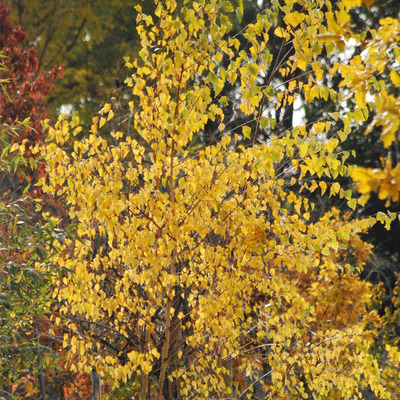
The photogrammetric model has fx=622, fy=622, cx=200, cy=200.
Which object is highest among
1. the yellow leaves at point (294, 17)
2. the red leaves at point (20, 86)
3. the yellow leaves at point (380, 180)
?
the yellow leaves at point (294, 17)

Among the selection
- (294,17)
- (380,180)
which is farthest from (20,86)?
(380,180)

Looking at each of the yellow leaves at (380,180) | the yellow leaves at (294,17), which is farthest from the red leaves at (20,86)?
the yellow leaves at (380,180)

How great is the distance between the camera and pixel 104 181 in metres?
4.30

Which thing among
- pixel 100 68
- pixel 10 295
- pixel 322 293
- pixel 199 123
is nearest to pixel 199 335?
pixel 10 295

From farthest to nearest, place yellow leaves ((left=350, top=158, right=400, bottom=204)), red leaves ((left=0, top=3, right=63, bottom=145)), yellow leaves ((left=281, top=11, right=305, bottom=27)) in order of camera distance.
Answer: red leaves ((left=0, top=3, right=63, bottom=145)), yellow leaves ((left=281, top=11, right=305, bottom=27)), yellow leaves ((left=350, top=158, right=400, bottom=204))

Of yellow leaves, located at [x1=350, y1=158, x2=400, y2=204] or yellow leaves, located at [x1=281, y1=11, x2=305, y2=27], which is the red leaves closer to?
yellow leaves, located at [x1=281, y1=11, x2=305, y2=27]

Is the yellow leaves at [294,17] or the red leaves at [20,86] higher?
the yellow leaves at [294,17]

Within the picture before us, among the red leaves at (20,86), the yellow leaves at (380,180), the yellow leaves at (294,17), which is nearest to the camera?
the yellow leaves at (380,180)

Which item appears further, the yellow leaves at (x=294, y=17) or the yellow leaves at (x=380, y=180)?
the yellow leaves at (x=294, y=17)

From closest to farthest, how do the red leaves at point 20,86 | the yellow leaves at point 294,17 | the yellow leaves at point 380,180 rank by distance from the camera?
the yellow leaves at point 380,180, the yellow leaves at point 294,17, the red leaves at point 20,86

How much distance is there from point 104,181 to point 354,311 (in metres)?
6.61

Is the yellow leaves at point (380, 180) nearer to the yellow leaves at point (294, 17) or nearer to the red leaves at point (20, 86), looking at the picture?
the yellow leaves at point (294, 17)

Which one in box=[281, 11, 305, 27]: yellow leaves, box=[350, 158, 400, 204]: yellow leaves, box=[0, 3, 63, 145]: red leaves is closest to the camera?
box=[350, 158, 400, 204]: yellow leaves

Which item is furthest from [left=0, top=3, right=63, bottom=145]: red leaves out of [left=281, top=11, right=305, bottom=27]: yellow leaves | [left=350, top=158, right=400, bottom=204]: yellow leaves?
[left=350, top=158, right=400, bottom=204]: yellow leaves
